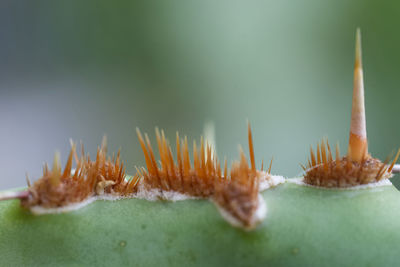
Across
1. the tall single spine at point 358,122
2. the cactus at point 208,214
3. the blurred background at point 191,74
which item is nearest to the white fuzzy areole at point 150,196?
the cactus at point 208,214

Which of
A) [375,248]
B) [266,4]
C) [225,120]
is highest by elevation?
[266,4]

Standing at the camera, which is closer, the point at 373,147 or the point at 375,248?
the point at 375,248

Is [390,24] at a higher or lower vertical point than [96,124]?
higher

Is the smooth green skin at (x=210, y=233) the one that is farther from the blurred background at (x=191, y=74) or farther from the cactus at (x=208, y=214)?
the blurred background at (x=191, y=74)

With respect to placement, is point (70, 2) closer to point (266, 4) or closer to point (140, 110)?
point (140, 110)

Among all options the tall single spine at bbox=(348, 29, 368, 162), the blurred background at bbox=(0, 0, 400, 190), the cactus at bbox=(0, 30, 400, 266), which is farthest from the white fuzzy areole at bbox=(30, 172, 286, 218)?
the blurred background at bbox=(0, 0, 400, 190)

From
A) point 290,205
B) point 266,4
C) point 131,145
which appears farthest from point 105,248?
point 266,4

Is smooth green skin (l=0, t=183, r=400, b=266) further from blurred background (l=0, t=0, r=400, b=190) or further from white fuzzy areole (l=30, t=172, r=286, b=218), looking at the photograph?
blurred background (l=0, t=0, r=400, b=190)
